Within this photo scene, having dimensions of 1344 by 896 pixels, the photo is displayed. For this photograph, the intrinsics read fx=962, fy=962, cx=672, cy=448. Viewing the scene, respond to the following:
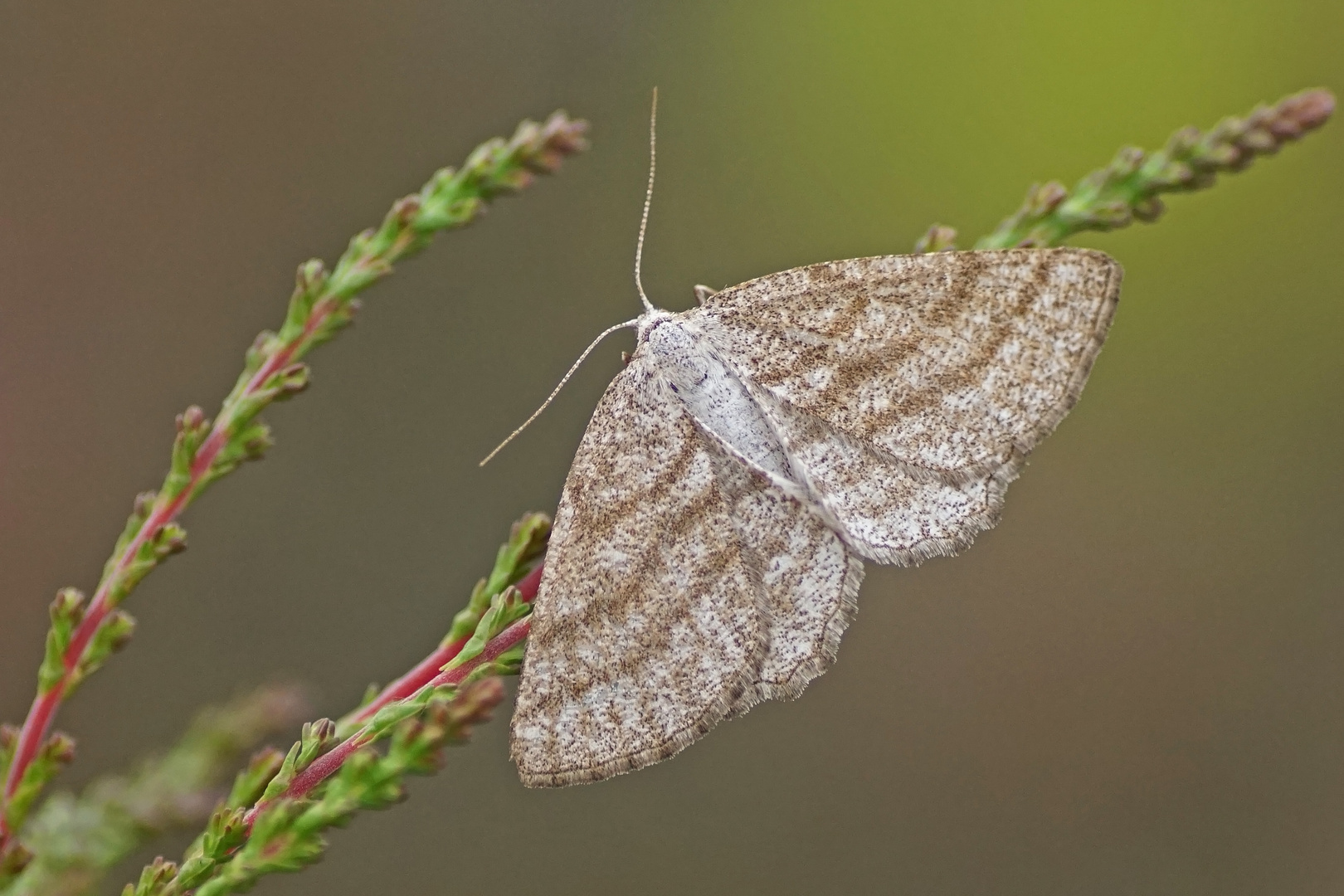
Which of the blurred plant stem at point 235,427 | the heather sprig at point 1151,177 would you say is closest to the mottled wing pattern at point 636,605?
the blurred plant stem at point 235,427

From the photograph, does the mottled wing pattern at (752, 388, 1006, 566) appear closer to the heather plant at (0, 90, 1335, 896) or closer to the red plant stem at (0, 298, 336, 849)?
the heather plant at (0, 90, 1335, 896)

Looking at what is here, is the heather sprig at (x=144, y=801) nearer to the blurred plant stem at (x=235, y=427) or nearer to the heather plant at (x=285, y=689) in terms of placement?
the heather plant at (x=285, y=689)

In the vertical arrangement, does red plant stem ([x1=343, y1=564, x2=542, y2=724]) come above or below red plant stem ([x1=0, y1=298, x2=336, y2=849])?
below

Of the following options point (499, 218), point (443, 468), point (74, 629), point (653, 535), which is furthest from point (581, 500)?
point (499, 218)

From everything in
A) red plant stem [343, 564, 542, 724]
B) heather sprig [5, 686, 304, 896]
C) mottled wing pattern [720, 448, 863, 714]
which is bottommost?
mottled wing pattern [720, 448, 863, 714]

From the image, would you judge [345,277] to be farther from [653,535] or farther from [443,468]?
[443,468]

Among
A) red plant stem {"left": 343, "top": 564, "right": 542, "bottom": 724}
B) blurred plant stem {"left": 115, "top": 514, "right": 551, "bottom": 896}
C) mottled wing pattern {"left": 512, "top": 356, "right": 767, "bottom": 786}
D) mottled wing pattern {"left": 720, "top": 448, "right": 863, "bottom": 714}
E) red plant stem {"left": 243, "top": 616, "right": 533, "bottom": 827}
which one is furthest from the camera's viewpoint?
mottled wing pattern {"left": 720, "top": 448, "right": 863, "bottom": 714}

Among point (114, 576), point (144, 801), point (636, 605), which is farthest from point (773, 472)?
point (144, 801)

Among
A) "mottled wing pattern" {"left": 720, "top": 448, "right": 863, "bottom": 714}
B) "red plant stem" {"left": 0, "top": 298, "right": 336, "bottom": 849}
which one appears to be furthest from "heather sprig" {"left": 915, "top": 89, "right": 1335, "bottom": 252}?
"red plant stem" {"left": 0, "top": 298, "right": 336, "bottom": 849}
